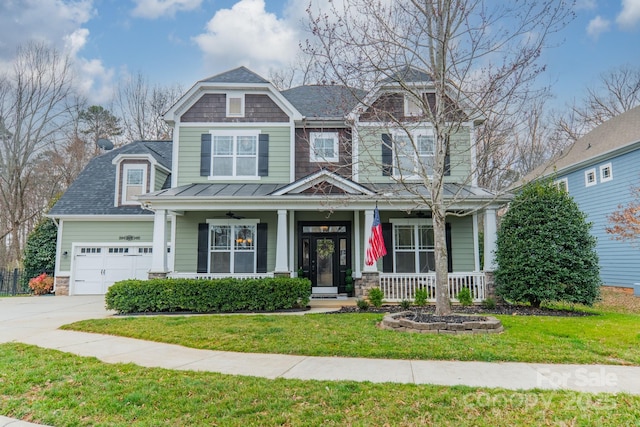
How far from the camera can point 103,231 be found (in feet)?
48.4

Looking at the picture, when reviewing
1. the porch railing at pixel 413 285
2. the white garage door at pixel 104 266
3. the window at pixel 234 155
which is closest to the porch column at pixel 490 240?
the porch railing at pixel 413 285

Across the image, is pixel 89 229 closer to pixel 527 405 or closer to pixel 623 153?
pixel 527 405

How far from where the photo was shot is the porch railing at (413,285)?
35.2ft

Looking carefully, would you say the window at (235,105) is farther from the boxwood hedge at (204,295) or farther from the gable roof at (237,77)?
the boxwood hedge at (204,295)

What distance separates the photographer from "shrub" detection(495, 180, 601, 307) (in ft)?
29.5

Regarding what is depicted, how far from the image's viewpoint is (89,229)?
14.8 m

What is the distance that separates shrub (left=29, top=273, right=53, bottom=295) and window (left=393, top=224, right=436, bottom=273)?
13.5 metres

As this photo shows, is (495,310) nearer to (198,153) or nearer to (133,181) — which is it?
(198,153)

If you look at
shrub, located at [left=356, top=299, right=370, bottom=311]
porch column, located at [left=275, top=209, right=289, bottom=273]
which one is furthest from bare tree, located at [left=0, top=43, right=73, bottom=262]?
shrub, located at [left=356, top=299, right=370, bottom=311]

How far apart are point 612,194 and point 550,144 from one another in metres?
8.73

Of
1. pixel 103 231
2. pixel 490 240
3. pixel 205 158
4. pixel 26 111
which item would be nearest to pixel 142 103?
pixel 26 111

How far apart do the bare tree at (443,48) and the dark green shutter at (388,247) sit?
4.71 m

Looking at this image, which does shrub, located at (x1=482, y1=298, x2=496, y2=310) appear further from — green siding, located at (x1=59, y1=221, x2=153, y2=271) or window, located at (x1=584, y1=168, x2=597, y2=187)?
green siding, located at (x1=59, y1=221, x2=153, y2=271)

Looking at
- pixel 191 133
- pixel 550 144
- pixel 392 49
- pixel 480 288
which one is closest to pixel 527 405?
pixel 392 49
